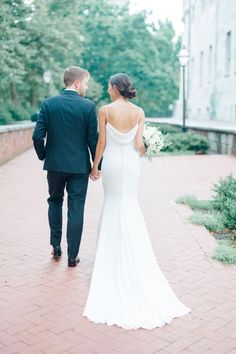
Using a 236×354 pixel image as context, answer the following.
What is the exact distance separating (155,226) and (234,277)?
2.32 metres

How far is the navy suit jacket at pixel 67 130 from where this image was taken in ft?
16.3

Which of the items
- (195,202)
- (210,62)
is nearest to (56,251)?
(195,202)

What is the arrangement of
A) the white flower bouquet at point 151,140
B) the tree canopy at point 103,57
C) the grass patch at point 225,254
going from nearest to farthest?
the white flower bouquet at point 151,140 → the grass patch at point 225,254 → the tree canopy at point 103,57

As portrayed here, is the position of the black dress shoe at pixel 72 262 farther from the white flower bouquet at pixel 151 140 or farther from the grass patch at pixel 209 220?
the grass patch at pixel 209 220

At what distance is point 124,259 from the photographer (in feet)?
14.1

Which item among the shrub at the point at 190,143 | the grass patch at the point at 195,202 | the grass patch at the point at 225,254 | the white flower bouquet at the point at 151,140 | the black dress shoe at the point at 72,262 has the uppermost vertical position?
the white flower bouquet at the point at 151,140

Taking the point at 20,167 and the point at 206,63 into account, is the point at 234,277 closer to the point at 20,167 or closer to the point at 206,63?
the point at 20,167

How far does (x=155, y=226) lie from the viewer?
23.7 ft

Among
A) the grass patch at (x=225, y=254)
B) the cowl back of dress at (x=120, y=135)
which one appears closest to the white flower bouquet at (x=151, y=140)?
the cowl back of dress at (x=120, y=135)

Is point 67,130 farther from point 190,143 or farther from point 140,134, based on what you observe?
point 190,143

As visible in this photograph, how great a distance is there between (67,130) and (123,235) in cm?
125

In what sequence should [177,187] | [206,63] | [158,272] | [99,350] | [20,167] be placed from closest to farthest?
1. [99,350]
2. [158,272]
3. [177,187]
4. [20,167]
5. [206,63]

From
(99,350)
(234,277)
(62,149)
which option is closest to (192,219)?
(234,277)

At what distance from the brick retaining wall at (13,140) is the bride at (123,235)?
34.4 ft
